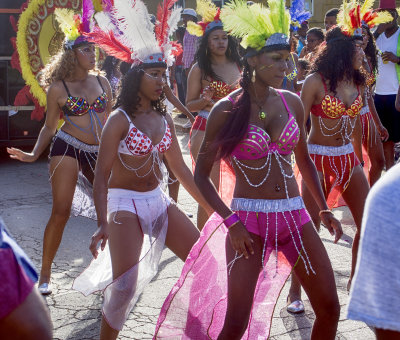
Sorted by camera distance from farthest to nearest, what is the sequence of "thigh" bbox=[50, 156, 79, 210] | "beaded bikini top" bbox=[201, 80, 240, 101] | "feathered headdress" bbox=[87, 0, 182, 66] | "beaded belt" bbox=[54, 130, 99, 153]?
"beaded bikini top" bbox=[201, 80, 240, 101] → "beaded belt" bbox=[54, 130, 99, 153] → "thigh" bbox=[50, 156, 79, 210] → "feathered headdress" bbox=[87, 0, 182, 66]

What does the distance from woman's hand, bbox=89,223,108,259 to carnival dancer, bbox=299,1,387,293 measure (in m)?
1.69

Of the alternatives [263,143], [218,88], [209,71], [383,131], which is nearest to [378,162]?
[383,131]

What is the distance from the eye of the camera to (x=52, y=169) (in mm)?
5531

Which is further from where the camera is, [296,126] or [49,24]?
[49,24]

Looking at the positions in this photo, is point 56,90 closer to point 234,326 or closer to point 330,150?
point 330,150

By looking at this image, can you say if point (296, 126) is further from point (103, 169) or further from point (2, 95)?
point (2, 95)

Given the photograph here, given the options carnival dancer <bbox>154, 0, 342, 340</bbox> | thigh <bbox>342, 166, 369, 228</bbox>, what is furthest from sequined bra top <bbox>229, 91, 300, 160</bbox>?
thigh <bbox>342, 166, 369, 228</bbox>

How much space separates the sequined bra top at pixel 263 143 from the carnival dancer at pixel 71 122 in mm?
2246

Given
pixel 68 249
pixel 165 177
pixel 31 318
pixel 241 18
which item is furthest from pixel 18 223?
pixel 31 318

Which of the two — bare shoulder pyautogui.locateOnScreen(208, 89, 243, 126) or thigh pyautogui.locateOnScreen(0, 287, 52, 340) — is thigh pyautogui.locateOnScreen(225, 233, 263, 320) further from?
thigh pyautogui.locateOnScreen(0, 287, 52, 340)

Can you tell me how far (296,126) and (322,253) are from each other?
676 millimetres

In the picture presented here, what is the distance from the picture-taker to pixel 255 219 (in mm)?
3600

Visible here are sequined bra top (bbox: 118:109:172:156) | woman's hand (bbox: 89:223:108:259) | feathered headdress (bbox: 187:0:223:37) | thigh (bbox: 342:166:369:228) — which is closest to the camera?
woman's hand (bbox: 89:223:108:259)

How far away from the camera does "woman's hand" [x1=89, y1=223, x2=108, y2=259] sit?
3904mm
